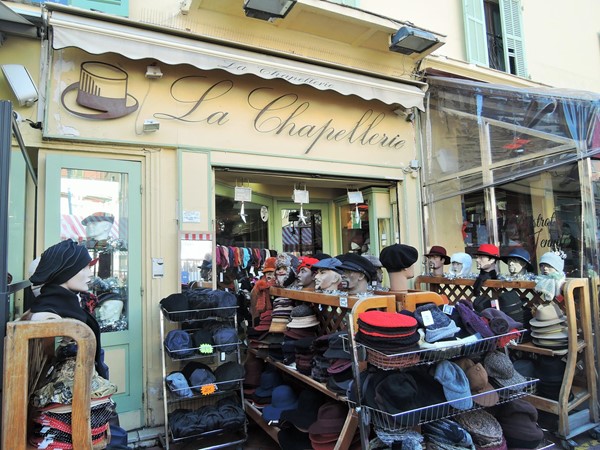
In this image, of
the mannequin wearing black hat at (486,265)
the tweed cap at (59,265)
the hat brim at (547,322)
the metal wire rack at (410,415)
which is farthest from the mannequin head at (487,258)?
the tweed cap at (59,265)

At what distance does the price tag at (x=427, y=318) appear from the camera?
7.35 ft

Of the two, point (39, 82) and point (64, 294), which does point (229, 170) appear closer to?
point (39, 82)

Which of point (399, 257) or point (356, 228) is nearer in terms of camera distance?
point (399, 257)

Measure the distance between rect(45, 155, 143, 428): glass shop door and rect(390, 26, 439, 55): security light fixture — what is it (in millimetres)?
3574

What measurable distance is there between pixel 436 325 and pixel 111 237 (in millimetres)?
3075

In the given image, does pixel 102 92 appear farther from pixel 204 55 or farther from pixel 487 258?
pixel 487 258

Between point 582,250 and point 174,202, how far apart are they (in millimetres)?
4222

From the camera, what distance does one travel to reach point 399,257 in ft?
9.19

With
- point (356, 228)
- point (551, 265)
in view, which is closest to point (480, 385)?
point (551, 265)

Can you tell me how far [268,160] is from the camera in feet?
15.0

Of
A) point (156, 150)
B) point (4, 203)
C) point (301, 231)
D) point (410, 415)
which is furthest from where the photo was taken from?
point (301, 231)

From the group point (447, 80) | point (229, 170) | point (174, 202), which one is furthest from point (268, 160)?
point (447, 80)

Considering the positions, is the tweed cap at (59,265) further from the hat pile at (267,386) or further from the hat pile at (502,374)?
the hat pile at (502,374)

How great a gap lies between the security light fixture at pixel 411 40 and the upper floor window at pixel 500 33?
6.18 feet
